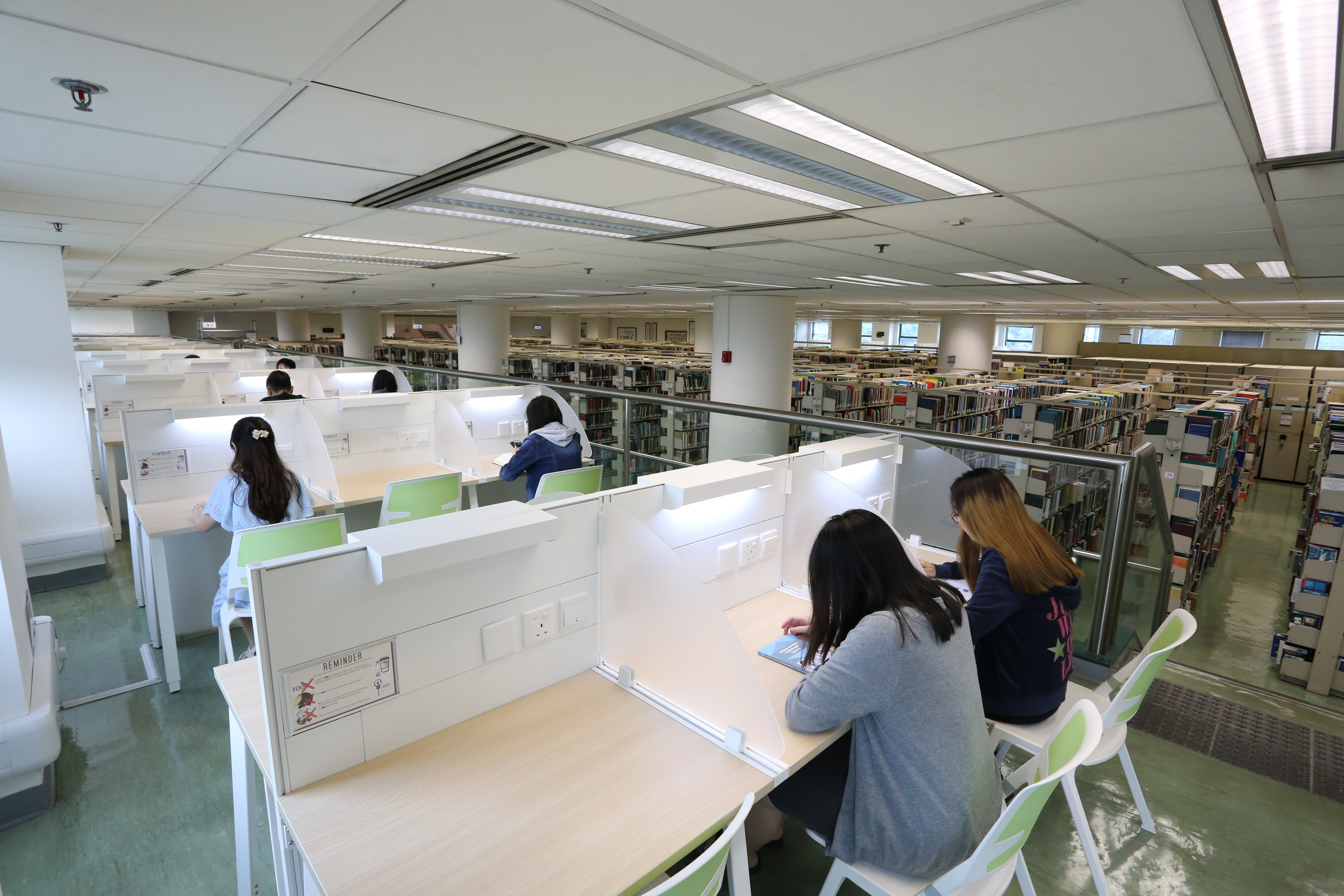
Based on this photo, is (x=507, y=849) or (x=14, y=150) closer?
(x=507, y=849)

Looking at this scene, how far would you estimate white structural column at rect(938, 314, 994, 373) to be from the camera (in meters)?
11.6

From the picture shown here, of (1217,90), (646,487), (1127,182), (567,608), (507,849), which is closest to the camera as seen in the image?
(507,849)

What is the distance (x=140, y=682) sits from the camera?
2.87m

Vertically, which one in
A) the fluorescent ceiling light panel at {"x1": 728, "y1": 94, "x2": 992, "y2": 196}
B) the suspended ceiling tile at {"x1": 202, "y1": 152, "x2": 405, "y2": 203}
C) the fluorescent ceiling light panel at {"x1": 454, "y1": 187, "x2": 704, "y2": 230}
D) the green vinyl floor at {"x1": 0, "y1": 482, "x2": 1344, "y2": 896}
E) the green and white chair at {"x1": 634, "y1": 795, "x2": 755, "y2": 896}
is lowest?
the green vinyl floor at {"x1": 0, "y1": 482, "x2": 1344, "y2": 896}

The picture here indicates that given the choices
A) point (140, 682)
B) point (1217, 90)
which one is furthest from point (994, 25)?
point (140, 682)

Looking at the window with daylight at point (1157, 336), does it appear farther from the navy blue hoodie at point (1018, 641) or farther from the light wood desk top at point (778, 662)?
the light wood desk top at point (778, 662)

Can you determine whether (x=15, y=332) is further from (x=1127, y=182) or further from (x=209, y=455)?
(x=1127, y=182)

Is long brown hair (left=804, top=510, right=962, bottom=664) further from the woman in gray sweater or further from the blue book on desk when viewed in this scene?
the blue book on desk

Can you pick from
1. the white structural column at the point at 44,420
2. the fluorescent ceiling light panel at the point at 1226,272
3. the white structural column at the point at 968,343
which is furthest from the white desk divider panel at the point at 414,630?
the white structural column at the point at 968,343

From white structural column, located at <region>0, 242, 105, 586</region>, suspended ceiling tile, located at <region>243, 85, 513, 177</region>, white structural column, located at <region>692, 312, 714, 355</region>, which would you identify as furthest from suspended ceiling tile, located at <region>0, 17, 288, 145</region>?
white structural column, located at <region>692, 312, 714, 355</region>

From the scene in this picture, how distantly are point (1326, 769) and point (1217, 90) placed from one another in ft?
8.89

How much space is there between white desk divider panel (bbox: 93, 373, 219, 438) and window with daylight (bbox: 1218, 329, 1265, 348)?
73.9 ft

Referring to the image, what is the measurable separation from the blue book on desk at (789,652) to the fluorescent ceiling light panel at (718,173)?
1.59 metres

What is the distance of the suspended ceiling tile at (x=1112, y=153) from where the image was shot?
1.67 m
